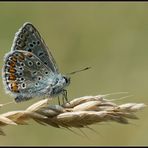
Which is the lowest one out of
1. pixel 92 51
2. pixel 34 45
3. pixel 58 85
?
pixel 92 51

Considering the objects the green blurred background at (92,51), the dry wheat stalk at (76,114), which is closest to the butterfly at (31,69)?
the dry wheat stalk at (76,114)

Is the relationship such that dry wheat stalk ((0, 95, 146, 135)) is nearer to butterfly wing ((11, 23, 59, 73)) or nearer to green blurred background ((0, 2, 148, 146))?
butterfly wing ((11, 23, 59, 73))

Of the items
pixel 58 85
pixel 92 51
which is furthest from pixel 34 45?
pixel 92 51

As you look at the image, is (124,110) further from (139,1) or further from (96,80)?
(139,1)

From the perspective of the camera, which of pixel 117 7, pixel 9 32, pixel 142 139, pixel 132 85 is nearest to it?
pixel 142 139

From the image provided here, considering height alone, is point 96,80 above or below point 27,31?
below

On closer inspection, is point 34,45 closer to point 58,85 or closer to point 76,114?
point 58,85

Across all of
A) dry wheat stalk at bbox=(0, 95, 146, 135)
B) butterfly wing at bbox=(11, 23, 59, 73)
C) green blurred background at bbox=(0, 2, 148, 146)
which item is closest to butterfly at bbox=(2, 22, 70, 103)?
butterfly wing at bbox=(11, 23, 59, 73)

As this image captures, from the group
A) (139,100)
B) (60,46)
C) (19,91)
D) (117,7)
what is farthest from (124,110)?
(117,7)
